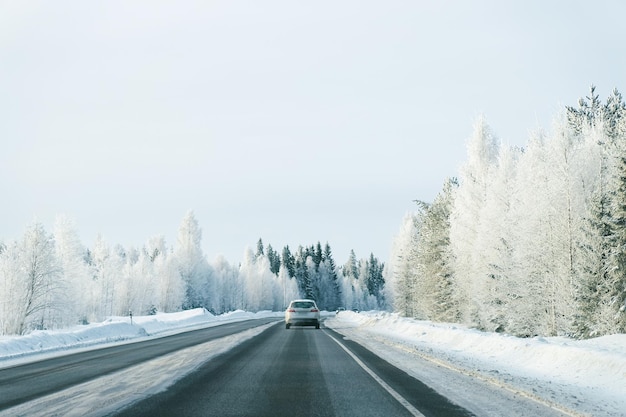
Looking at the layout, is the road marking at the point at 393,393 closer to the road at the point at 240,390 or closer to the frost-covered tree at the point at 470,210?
the road at the point at 240,390

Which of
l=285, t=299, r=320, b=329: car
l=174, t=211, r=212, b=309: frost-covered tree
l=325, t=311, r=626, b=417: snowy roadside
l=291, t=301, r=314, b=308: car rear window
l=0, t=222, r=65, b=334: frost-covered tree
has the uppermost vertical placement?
l=174, t=211, r=212, b=309: frost-covered tree

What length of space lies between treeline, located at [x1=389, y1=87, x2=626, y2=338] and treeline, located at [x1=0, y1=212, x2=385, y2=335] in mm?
25821

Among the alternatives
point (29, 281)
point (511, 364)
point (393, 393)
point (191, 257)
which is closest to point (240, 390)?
point (393, 393)

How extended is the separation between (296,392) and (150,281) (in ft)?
285

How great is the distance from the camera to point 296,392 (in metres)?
9.28

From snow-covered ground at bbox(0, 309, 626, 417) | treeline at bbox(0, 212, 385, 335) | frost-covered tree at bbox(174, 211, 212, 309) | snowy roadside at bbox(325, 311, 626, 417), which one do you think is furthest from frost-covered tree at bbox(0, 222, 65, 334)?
frost-covered tree at bbox(174, 211, 212, 309)

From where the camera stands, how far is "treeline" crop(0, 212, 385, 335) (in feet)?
135

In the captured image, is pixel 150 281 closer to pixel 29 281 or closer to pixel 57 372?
pixel 29 281

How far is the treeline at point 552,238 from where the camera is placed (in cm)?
2177

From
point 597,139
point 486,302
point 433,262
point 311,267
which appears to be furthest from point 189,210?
point 597,139

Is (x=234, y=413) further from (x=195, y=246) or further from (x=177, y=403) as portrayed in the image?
(x=195, y=246)

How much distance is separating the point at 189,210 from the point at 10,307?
226ft

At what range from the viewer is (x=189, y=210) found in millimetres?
107812

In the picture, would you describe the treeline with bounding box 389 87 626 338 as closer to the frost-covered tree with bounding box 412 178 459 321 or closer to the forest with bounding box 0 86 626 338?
the forest with bounding box 0 86 626 338
